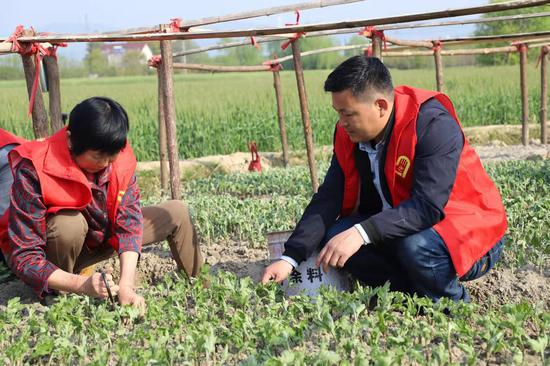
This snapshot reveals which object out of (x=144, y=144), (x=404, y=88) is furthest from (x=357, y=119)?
(x=144, y=144)

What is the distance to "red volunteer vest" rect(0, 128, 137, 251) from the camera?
3738 millimetres

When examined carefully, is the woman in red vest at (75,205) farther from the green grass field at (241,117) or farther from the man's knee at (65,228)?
A: the green grass field at (241,117)

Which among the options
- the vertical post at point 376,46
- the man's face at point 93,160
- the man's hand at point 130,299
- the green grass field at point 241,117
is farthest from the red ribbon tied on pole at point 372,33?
the green grass field at point 241,117

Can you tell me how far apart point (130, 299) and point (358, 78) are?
143 cm

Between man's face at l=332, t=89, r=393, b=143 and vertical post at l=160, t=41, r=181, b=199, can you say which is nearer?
man's face at l=332, t=89, r=393, b=143

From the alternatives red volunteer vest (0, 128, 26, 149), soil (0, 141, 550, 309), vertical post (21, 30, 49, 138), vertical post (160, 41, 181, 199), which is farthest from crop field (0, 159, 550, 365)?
vertical post (21, 30, 49, 138)

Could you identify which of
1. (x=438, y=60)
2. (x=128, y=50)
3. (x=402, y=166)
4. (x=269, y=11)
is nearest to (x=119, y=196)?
(x=402, y=166)

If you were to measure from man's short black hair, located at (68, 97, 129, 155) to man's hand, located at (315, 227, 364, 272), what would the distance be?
105cm

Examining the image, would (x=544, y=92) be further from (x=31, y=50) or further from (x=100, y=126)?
(x=100, y=126)

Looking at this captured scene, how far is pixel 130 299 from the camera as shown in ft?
11.9

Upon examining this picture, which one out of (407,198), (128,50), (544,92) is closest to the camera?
(407,198)

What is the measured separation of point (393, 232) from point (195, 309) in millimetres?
975

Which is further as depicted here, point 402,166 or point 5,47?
point 5,47

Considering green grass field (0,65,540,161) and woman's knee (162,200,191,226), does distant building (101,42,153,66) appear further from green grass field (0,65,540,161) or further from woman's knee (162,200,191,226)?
woman's knee (162,200,191,226)
